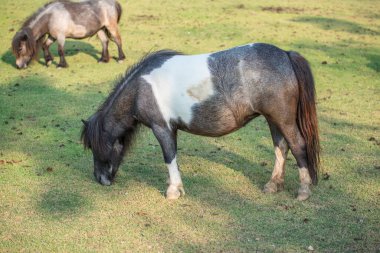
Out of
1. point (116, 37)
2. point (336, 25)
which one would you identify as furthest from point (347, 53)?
point (116, 37)

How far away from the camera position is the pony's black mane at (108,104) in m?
7.22

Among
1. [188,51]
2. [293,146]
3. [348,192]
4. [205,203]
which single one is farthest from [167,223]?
[188,51]

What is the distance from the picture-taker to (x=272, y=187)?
7.25 metres

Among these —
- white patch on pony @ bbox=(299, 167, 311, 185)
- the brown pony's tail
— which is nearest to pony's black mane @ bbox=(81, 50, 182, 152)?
the brown pony's tail

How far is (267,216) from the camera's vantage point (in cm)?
652

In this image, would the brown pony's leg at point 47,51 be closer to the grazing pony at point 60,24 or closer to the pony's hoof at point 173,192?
the grazing pony at point 60,24

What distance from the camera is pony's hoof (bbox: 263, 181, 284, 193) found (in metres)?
7.23

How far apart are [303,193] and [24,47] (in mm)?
10535

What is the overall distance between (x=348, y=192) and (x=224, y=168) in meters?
Answer: 1.92

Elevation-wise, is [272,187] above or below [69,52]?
above

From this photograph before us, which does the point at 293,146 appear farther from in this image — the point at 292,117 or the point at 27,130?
the point at 27,130

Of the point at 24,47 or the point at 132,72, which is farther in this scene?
the point at 24,47

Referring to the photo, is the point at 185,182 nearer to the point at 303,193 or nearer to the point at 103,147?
the point at 103,147

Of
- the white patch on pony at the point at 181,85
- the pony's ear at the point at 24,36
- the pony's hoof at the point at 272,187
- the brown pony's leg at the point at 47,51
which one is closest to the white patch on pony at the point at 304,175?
Result: the pony's hoof at the point at 272,187
